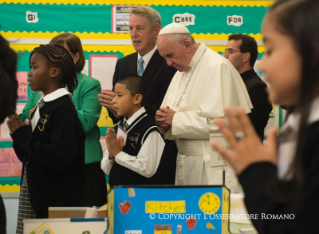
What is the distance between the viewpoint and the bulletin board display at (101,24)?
4973 mm

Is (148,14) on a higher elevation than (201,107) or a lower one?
higher

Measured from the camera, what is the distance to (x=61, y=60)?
2.92 m

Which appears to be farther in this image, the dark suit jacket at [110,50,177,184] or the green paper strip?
the green paper strip

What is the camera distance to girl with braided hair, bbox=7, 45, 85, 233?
265 centimetres

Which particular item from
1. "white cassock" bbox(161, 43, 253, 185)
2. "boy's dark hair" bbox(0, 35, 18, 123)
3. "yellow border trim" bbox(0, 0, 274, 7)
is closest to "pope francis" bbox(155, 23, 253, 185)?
"white cassock" bbox(161, 43, 253, 185)

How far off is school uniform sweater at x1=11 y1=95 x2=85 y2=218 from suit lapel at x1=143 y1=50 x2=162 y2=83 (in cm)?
127

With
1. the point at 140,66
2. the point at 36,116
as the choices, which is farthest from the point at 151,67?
the point at 36,116

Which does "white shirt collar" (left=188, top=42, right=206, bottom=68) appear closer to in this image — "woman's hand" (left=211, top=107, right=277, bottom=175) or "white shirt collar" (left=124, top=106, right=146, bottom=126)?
"white shirt collar" (left=124, top=106, right=146, bottom=126)

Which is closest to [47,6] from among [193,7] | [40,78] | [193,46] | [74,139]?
[193,7]

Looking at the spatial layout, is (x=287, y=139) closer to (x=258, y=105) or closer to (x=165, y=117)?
(x=165, y=117)

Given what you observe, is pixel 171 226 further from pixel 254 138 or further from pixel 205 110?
pixel 205 110

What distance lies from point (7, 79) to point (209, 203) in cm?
86

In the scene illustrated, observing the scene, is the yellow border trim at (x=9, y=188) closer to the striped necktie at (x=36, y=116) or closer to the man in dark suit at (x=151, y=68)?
the man in dark suit at (x=151, y=68)

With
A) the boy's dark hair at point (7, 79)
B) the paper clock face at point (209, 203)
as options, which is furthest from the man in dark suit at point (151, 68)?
the boy's dark hair at point (7, 79)
